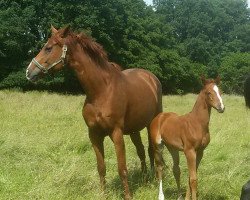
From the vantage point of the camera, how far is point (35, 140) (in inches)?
313

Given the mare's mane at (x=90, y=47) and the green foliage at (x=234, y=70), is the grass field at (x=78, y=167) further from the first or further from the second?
the green foliage at (x=234, y=70)

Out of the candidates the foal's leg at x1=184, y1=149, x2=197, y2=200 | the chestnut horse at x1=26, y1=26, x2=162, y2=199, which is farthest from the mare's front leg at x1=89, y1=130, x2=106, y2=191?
the foal's leg at x1=184, y1=149, x2=197, y2=200

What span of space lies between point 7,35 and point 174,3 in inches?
1751

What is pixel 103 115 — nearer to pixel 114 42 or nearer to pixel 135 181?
pixel 135 181

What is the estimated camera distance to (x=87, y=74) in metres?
5.23

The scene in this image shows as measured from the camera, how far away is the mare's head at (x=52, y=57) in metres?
5.08

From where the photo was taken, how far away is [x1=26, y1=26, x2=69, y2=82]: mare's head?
16.7 feet

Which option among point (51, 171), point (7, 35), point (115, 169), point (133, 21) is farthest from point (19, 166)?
point (133, 21)

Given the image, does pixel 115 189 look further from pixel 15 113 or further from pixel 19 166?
pixel 15 113

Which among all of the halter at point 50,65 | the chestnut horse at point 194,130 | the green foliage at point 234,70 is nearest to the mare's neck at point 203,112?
the chestnut horse at point 194,130

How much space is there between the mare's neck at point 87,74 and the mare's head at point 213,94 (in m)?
1.30

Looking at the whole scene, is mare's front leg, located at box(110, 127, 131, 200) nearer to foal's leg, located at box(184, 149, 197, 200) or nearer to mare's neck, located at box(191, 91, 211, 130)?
foal's leg, located at box(184, 149, 197, 200)

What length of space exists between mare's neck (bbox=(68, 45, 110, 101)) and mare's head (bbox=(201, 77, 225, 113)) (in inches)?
51.2

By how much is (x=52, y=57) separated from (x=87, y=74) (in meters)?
0.50
